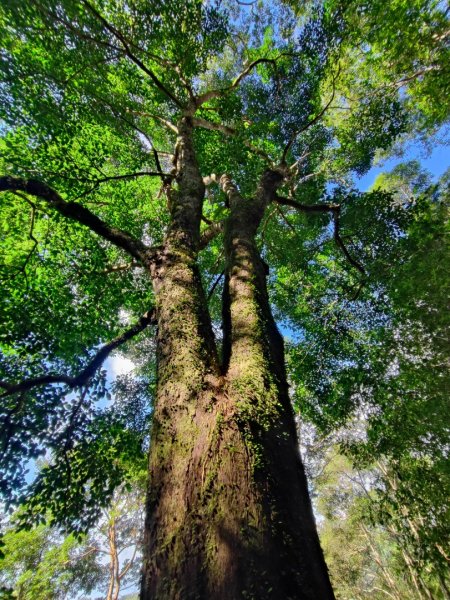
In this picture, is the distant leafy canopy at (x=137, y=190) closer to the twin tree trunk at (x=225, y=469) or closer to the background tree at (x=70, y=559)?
the twin tree trunk at (x=225, y=469)

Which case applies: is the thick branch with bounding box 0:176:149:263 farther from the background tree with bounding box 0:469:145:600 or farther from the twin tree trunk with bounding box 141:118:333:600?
the background tree with bounding box 0:469:145:600

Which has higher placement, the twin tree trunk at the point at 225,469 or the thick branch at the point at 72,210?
the thick branch at the point at 72,210

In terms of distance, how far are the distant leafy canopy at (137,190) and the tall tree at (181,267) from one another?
0.16 ft

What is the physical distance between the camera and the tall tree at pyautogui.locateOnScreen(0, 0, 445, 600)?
4.75 feet

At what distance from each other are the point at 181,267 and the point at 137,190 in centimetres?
723

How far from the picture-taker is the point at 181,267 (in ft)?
10.0

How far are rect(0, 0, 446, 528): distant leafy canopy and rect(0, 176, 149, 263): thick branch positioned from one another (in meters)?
0.03

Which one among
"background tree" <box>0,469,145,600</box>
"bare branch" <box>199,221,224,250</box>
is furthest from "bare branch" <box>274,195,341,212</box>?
"background tree" <box>0,469,145,600</box>

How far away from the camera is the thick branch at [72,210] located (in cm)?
304

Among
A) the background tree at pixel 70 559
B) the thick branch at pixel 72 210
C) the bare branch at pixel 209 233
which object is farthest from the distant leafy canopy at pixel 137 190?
the background tree at pixel 70 559

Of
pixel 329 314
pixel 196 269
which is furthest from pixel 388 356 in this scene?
pixel 196 269

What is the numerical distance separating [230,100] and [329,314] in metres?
5.97

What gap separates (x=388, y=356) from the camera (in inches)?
252

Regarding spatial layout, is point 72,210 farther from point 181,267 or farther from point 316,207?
point 316,207
